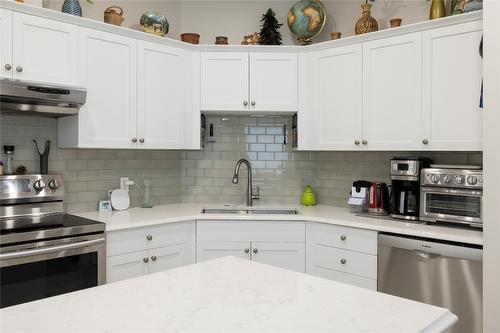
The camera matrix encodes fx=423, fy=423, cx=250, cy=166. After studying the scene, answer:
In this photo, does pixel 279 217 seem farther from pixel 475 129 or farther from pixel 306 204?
pixel 475 129

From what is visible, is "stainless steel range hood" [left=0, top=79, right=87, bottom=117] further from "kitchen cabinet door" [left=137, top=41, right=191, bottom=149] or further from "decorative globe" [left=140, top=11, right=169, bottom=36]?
"decorative globe" [left=140, top=11, right=169, bottom=36]

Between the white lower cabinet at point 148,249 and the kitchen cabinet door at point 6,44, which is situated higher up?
the kitchen cabinet door at point 6,44

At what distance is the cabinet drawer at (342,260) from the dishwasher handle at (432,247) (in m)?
0.17

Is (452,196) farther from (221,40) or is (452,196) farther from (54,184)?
(54,184)

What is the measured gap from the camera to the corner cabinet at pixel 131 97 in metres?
2.85

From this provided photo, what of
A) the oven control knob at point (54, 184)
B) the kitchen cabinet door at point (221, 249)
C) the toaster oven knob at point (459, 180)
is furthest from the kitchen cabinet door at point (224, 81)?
the toaster oven knob at point (459, 180)

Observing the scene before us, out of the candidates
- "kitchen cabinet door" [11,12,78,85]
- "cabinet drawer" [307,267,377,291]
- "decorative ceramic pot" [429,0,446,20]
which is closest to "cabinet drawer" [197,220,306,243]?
"cabinet drawer" [307,267,377,291]

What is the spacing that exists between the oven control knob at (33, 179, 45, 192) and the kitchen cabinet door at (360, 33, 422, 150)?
2.22m

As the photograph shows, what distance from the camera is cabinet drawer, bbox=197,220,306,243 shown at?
3123 mm


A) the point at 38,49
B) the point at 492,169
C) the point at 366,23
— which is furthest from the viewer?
the point at 366,23

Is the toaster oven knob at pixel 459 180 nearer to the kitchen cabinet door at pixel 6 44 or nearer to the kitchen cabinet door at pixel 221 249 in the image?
the kitchen cabinet door at pixel 221 249

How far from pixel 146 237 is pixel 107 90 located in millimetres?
1055

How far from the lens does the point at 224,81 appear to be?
3426mm

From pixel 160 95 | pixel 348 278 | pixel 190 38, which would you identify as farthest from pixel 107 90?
pixel 348 278
